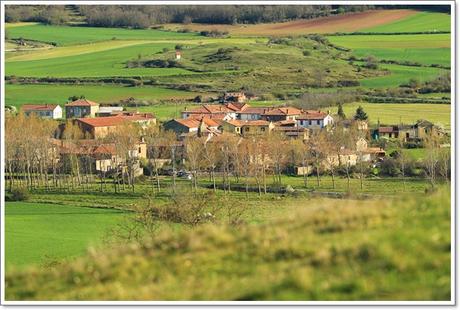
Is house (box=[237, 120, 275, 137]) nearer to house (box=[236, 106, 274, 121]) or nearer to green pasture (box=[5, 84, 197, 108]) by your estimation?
house (box=[236, 106, 274, 121])

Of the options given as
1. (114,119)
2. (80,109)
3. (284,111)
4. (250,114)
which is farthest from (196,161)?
(80,109)

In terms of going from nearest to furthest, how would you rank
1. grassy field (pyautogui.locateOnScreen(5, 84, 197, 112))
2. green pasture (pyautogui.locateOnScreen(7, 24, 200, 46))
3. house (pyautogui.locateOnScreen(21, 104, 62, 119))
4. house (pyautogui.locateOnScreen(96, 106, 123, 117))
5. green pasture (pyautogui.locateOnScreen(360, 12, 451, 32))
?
house (pyautogui.locateOnScreen(21, 104, 62, 119)) < house (pyautogui.locateOnScreen(96, 106, 123, 117)) < grassy field (pyautogui.locateOnScreen(5, 84, 197, 112)) < green pasture (pyautogui.locateOnScreen(360, 12, 451, 32)) < green pasture (pyautogui.locateOnScreen(7, 24, 200, 46))

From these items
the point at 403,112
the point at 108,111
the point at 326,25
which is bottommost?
the point at 403,112

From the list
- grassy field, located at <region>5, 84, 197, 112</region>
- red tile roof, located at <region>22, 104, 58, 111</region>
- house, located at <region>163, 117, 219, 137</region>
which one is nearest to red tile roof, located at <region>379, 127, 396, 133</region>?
house, located at <region>163, 117, 219, 137</region>

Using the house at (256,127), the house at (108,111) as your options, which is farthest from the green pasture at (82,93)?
the house at (256,127)

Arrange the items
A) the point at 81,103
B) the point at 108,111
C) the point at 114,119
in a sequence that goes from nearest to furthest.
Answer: the point at 114,119 < the point at 108,111 < the point at 81,103

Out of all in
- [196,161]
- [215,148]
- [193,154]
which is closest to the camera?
[193,154]

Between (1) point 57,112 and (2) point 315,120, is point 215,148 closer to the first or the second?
(2) point 315,120

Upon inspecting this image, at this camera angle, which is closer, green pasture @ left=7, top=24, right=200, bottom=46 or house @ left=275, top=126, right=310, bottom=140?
house @ left=275, top=126, right=310, bottom=140
